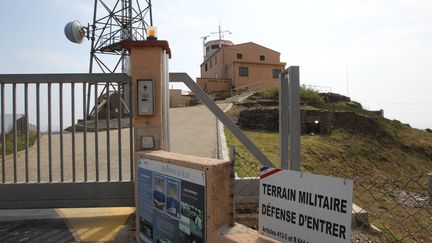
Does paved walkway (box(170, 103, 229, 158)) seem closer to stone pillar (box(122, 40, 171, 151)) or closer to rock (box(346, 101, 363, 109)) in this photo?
stone pillar (box(122, 40, 171, 151))

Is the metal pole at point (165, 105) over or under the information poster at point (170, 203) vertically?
over

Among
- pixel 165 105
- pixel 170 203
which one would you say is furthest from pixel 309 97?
pixel 170 203

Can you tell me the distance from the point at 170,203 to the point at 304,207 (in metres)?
1.24

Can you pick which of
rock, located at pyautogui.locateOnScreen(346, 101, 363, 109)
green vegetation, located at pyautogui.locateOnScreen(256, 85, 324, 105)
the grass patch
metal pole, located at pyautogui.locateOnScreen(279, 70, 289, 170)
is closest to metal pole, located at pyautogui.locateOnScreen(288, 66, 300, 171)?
metal pole, located at pyautogui.locateOnScreen(279, 70, 289, 170)

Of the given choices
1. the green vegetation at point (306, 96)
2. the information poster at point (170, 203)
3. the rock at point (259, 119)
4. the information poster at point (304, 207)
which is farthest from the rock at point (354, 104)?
the information poster at point (304, 207)

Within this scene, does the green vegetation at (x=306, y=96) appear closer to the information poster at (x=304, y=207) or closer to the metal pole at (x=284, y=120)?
the metal pole at (x=284, y=120)

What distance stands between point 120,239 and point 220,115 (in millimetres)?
2195

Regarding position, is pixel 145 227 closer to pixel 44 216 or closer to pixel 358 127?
pixel 44 216

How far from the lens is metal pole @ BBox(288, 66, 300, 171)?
13.8ft

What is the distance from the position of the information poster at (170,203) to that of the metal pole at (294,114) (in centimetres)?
139

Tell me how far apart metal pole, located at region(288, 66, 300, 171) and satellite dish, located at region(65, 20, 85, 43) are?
25.2ft

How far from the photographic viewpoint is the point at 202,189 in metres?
3.16

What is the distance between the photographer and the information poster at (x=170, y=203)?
10.6 feet

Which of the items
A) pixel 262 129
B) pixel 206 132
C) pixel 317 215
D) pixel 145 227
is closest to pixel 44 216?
pixel 145 227
